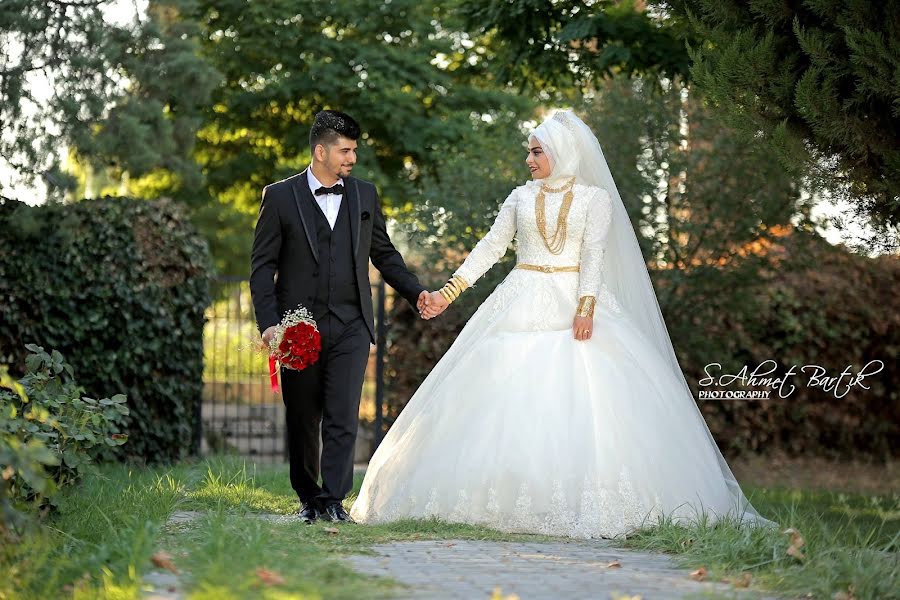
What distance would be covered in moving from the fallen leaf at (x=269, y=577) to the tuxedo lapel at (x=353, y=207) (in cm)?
257

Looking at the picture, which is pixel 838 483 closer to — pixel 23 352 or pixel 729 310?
pixel 729 310

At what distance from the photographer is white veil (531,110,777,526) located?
6.55 meters

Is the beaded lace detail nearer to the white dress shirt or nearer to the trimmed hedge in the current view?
the white dress shirt

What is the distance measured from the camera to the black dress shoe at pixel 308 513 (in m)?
6.08

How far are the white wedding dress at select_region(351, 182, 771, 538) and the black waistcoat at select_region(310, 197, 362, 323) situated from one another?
0.69 metres

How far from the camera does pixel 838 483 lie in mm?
11180

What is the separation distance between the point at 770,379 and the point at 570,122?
627cm

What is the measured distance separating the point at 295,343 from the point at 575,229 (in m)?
1.73

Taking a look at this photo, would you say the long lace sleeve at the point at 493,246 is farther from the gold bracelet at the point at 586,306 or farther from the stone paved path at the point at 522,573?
the stone paved path at the point at 522,573

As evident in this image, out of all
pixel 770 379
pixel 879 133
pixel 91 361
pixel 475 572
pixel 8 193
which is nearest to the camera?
pixel 475 572

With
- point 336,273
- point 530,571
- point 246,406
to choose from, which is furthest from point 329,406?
point 246,406

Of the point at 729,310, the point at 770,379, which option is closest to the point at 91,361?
the point at 729,310

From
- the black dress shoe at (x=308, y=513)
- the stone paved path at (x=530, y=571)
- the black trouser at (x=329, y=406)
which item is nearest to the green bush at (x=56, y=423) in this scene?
the black trouser at (x=329, y=406)

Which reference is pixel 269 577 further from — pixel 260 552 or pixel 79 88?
pixel 79 88
